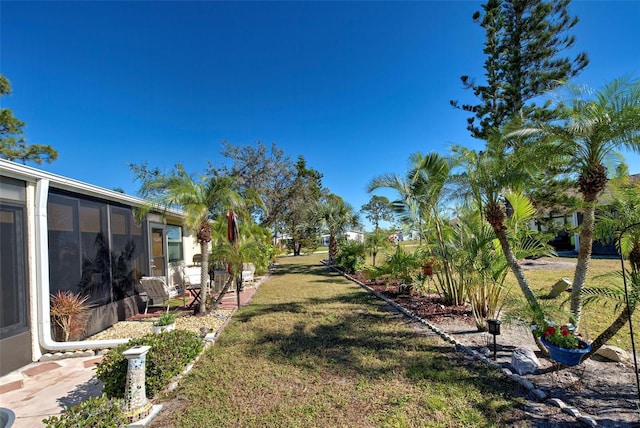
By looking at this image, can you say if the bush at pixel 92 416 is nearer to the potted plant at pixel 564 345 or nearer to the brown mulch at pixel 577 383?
the brown mulch at pixel 577 383

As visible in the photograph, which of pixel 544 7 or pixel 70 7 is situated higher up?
pixel 544 7

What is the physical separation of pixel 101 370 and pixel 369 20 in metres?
11.7

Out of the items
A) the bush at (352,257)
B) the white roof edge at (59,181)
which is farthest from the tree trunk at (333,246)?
the white roof edge at (59,181)

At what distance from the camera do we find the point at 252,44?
1103 cm

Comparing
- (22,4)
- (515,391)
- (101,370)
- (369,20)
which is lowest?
(515,391)

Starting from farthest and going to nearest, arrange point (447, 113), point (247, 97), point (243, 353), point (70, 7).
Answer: point (447, 113) < point (247, 97) < point (70, 7) < point (243, 353)

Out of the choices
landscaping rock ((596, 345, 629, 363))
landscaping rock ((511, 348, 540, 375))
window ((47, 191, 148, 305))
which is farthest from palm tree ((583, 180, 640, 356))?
window ((47, 191, 148, 305))

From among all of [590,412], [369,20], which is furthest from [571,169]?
[369,20]

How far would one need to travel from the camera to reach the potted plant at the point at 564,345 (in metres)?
3.18

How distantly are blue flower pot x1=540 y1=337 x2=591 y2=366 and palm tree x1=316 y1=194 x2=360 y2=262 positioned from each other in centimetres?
1427

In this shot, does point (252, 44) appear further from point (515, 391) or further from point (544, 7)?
point (544, 7)

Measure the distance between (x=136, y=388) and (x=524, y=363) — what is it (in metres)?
4.66

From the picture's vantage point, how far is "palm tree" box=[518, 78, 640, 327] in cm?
333

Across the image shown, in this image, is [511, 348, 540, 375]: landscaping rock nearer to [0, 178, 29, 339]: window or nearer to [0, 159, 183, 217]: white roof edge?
[0, 178, 29, 339]: window
